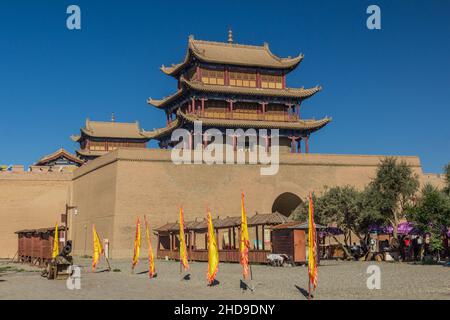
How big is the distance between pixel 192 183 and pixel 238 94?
9.35 m

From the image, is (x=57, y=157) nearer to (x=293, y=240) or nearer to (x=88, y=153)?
(x=88, y=153)

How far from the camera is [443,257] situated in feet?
95.3

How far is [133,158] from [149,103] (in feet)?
39.9

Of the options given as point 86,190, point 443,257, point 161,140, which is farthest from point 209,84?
point 443,257

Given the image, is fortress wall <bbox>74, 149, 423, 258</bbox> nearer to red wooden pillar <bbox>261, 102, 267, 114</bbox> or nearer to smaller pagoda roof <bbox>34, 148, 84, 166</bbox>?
red wooden pillar <bbox>261, 102, 267, 114</bbox>

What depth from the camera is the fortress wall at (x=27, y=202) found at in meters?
47.1

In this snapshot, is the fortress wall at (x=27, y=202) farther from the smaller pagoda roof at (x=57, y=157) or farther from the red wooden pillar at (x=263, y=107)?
the red wooden pillar at (x=263, y=107)

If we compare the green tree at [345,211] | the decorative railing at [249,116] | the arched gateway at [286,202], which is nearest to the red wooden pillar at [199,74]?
the decorative railing at [249,116]

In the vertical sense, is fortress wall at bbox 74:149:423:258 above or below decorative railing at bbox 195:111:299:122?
below

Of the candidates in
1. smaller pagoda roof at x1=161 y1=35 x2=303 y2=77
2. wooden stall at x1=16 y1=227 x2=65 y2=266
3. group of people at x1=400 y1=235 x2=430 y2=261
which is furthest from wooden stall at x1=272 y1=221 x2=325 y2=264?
smaller pagoda roof at x1=161 y1=35 x2=303 y2=77

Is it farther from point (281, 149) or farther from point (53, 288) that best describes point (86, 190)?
point (53, 288)

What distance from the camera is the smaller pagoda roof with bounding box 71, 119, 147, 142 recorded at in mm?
63184

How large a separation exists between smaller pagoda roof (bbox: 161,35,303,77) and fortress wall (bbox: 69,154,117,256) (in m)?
11.1

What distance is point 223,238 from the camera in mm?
33812
